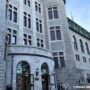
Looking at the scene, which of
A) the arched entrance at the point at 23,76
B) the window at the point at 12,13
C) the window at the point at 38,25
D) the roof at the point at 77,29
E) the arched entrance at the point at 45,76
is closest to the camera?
the arched entrance at the point at 23,76

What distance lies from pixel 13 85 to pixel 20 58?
105 inches

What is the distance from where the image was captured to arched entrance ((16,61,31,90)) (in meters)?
16.8

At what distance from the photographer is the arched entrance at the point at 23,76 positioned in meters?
16.8

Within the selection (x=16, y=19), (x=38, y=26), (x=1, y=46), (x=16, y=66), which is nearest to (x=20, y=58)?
(x=16, y=66)

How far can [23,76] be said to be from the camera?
17.3 metres

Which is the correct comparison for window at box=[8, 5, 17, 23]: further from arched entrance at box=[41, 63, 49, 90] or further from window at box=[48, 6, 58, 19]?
arched entrance at box=[41, 63, 49, 90]

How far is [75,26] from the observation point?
32.7 meters

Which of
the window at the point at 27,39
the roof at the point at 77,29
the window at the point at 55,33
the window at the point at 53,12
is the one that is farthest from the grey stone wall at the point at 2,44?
the roof at the point at 77,29

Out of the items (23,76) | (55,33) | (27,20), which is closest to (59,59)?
(55,33)

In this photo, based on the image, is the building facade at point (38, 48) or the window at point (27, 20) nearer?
the building facade at point (38, 48)

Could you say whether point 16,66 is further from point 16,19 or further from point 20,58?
point 16,19

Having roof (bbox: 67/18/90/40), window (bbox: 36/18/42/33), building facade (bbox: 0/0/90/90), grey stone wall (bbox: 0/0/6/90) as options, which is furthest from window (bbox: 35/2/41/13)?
grey stone wall (bbox: 0/0/6/90)

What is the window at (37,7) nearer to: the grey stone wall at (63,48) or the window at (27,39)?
the grey stone wall at (63,48)

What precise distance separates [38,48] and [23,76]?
136 inches
